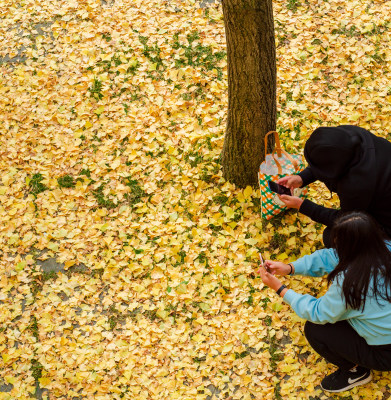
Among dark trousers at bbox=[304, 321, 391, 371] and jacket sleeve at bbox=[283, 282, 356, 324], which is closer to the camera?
jacket sleeve at bbox=[283, 282, 356, 324]

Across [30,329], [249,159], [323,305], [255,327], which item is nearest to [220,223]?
[249,159]

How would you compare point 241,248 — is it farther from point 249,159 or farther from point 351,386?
point 351,386

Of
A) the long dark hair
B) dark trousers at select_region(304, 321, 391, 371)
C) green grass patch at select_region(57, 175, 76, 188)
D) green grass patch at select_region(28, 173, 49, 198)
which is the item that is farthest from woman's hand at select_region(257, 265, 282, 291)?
green grass patch at select_region(28, 173, 49, 198)

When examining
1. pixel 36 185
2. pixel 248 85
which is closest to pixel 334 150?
pixel 248 85

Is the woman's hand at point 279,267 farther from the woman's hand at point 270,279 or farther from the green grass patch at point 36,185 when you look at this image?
the green grass patch at point 36,185

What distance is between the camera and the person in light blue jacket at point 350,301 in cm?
243

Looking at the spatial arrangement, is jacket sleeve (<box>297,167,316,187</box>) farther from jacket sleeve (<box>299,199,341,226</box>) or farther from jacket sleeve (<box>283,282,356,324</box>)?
jacket sleeve (<box>283,282,356,324</box>)

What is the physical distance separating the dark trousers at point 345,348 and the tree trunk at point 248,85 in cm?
158

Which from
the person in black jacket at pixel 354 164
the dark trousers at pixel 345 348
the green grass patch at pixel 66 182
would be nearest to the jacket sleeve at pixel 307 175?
the person in black jacket at pixel 354 164

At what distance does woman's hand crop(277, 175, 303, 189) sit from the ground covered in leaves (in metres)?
0.52

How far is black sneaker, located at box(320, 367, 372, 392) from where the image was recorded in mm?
3027

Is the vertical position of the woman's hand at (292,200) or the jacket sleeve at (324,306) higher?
the woman's hand at (292,200)

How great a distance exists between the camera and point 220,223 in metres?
3.98

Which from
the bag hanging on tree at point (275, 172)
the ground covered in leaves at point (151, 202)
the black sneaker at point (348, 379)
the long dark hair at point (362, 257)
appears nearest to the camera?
the long dark hair at point (362, 257)
